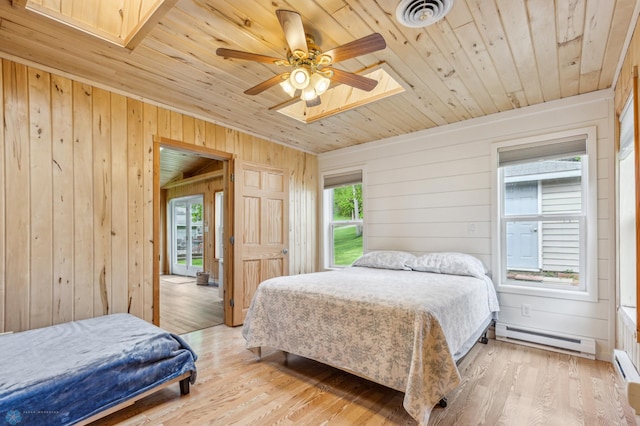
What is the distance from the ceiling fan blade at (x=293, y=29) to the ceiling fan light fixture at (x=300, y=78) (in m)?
0.12

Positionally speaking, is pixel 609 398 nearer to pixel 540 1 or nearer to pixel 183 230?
pixel 540 1

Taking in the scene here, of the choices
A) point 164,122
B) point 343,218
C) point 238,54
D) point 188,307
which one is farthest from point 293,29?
point 188,307

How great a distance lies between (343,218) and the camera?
4.91m

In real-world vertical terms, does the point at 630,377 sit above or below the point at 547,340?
above

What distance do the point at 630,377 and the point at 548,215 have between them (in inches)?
64.1

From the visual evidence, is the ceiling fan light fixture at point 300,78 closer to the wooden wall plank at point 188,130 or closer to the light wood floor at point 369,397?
the wooden wall plank at point 188,130

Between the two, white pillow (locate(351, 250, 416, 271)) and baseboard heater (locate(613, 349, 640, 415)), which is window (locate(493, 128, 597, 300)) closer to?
baseboard heater (locate(613, 349, 640, 415))

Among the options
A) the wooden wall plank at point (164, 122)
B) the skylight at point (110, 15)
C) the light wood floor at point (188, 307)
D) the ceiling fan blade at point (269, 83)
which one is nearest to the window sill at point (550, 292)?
the ceiling fan blade at point (269, 83)

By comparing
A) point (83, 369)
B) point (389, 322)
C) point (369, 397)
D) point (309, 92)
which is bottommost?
point (369, 397)

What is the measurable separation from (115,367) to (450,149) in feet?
12.4

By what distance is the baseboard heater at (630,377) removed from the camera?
4.96ft

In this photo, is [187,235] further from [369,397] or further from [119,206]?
[369,397]

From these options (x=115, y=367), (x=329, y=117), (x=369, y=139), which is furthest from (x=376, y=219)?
(x=115, y=367)

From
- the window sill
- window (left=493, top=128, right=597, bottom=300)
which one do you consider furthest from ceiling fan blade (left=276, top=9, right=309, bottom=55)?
the window sill
